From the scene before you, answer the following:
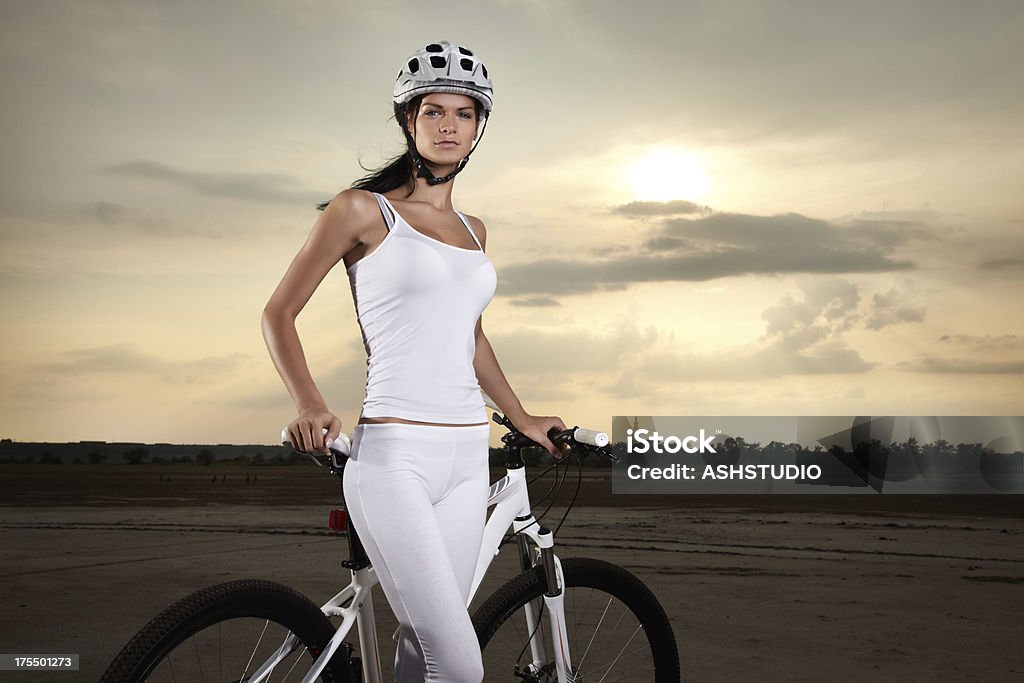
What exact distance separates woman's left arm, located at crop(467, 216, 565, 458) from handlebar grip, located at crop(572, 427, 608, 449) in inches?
4.4

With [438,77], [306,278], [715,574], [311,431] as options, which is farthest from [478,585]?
[715,574]

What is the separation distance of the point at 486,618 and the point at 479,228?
1109mm

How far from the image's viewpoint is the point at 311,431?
2332 millimetres

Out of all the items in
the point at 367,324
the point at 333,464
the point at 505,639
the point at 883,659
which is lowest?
the point at 883,659

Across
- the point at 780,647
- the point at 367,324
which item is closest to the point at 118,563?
the point at 780,647

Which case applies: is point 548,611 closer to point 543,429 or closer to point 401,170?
point 543,429

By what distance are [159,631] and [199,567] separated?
7.10m

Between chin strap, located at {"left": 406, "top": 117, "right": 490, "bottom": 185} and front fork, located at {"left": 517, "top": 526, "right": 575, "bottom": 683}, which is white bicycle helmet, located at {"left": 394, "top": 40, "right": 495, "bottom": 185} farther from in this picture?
front fork, located at {"left": 517, "top": 526, "right": 575, "bottom": 683}

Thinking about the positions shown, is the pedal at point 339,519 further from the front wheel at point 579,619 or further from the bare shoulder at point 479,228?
the bare shoulder at point 479,228

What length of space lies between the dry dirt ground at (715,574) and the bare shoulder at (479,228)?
3064 millimetres

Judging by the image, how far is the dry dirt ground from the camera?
5.71m

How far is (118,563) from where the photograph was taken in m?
9.21

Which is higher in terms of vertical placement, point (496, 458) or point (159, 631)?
point (496, 458)

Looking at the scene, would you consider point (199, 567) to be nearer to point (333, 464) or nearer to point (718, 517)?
point (333, 464)
